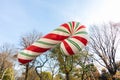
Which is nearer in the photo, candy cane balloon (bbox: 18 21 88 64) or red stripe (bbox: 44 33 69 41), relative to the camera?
candy cane balloon (bbox: 18 21 88 64)

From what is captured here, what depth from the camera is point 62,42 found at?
267 inches

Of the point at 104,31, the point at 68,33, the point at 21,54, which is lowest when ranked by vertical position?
the point at 21,54

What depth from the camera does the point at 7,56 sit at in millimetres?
40781

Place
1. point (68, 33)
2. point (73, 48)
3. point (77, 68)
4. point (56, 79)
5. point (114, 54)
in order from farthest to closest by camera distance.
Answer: point (56, 79) < point (77, 68) < point (114, 54) < point (68, 33) < point (73, 48)

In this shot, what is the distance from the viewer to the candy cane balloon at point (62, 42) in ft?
21.9

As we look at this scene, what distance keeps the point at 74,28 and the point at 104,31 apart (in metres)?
20.0

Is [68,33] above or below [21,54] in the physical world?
above

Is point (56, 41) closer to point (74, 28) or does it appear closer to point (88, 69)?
point (74, 28)

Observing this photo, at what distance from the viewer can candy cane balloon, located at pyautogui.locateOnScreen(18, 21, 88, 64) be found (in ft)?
21.9

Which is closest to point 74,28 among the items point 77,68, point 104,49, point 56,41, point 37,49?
point 56,41

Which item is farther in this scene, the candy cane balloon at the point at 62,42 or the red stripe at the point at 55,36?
the red stripe at the point at 55,36

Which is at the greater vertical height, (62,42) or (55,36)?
(55,36)

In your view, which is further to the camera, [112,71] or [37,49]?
[112,71]

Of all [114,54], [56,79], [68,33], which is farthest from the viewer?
[56,79]
